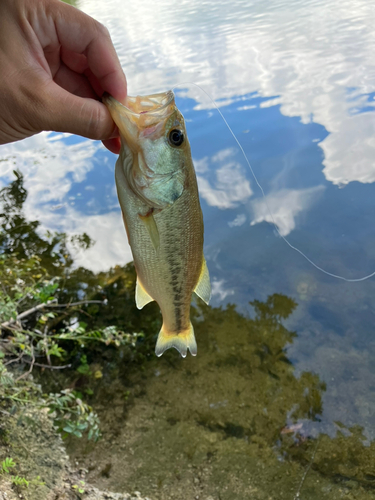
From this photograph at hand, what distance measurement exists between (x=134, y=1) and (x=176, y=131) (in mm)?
15781

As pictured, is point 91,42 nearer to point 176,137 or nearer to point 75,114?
point 75,114

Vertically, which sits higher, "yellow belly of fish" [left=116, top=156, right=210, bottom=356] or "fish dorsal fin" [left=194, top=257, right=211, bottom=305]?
"yellow belly of fish" [left=116, top=156, right=210, bottom=356]

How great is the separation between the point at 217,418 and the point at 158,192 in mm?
2211

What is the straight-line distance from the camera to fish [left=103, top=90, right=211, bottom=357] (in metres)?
1.62

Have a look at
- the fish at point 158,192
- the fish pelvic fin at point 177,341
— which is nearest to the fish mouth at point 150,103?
the fish at point 158,192

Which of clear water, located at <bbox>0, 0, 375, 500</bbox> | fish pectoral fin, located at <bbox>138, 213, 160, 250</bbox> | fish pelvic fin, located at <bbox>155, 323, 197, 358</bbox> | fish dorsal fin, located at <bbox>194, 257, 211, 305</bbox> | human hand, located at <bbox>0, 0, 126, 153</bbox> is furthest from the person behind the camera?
clear water, located at <bbox>0, 0, 375, 500</bbox>

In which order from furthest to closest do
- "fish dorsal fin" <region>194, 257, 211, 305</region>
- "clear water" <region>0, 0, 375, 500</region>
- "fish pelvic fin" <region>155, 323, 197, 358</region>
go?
1. "clear water" <region>0, 0, 375, 500</region>
2. "fish pelvic fin" <region>155, 323, 197, 358</region>
3. "fish dorsal fin" <region>194, 257, 211, 305</region>

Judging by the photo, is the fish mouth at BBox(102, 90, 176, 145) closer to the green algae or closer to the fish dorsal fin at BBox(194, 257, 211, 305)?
the fish dorsal fin at BBox(194, 257, 211, 305)

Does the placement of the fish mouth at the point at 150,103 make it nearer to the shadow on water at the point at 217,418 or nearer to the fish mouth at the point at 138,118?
the fish mouth at the point at 138,118

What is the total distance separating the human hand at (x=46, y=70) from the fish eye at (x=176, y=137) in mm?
260

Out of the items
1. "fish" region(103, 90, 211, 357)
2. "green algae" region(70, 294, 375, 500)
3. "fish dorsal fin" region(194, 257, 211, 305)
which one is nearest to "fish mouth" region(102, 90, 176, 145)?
"fish" region(103, 90, 211, 357)

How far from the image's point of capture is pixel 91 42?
1.85m

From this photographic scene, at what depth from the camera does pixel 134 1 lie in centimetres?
1459

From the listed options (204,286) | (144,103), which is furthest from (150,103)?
(204,286)
